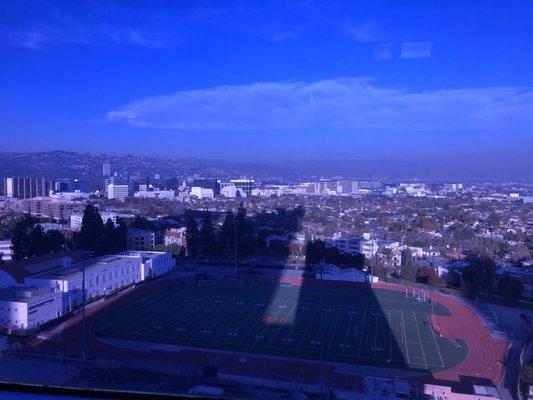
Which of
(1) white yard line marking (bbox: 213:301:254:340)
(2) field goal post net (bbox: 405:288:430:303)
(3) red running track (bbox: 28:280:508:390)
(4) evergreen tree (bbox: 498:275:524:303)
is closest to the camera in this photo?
(3) red running track (bbox: 28:280:508:390)

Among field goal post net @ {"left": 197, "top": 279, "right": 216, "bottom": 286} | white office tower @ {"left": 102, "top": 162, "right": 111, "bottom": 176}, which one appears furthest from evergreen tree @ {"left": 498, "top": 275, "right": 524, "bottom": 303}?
white office tower @ {"left": 102, "top": 162, "right": 111, "bottom": 176}

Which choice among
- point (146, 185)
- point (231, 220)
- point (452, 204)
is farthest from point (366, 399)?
point (146, 185)

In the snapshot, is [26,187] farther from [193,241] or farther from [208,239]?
[208,239]

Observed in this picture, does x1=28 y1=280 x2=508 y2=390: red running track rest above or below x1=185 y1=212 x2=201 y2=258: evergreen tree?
below

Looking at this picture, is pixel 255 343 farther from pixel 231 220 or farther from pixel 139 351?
pixel 231 220

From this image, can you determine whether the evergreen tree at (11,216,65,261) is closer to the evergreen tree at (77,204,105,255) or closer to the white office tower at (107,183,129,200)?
the evergreen tree at (77,204,105,255)

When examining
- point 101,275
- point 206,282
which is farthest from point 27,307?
point 206,282
